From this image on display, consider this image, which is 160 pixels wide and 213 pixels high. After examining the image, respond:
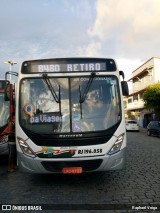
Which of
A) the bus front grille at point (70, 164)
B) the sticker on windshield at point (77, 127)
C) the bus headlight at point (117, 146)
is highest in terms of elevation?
the sticker on windshield at point (77, 127)

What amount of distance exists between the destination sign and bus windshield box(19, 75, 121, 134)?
0.21 meters

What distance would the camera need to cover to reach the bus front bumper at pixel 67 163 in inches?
251

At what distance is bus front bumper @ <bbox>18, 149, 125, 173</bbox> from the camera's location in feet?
20.9

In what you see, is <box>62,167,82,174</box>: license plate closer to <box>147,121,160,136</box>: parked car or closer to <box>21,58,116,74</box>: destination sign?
<box>21,58,116,74</box>: destination sign

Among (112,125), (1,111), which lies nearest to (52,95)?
(112,125)

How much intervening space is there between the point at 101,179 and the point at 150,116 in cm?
3822

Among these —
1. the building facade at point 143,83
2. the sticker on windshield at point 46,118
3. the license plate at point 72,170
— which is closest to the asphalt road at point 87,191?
the license plate at point 72,170

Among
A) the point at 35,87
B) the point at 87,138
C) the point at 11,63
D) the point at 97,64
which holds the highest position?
the point at 11,63

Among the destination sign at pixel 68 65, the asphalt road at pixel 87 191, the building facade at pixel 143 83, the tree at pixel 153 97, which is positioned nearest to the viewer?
the asphalt road at pixel 87 191

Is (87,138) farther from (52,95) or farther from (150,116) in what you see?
(150,116)

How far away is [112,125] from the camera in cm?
663

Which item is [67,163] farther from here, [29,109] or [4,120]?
[4,120]

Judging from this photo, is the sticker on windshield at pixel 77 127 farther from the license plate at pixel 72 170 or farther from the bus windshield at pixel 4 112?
the bus windshield at pixel 4 112

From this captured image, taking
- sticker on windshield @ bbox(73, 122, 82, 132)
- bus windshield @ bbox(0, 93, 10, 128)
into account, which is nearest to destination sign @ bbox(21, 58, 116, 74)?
sticker on windshield @ bbox(73, 122, 82, 132)
